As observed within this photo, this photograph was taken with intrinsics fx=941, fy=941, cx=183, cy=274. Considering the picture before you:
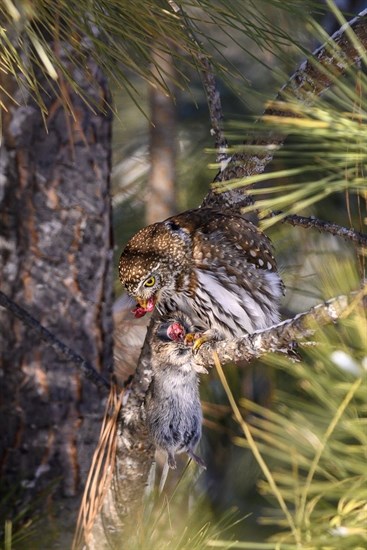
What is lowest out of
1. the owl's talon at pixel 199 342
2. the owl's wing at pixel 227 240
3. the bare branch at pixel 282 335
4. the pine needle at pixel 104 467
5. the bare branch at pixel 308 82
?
the pine needle at pixel 104 467

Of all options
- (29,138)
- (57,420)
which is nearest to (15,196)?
(29,138)

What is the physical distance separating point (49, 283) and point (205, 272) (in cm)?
45

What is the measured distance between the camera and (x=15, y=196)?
2.58 m

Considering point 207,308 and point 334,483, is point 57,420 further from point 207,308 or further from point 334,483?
point 334,483

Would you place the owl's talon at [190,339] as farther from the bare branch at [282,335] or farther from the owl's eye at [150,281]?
the owl's eye at [150,281]

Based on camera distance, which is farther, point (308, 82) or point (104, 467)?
point (104, 467)

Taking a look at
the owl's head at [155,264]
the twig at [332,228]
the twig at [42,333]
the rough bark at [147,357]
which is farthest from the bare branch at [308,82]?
the twig at [42,333]

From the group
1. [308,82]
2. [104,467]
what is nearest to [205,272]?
[104,467]

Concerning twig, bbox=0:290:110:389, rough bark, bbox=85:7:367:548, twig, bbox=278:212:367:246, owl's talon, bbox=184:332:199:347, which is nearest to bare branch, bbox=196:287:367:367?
rough bark, bbox=85:7:367:548

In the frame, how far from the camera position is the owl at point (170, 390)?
2.06 metres

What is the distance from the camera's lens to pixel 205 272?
95.1 inches

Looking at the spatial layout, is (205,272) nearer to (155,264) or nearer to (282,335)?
(155,264)

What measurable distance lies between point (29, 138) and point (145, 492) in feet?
3.29

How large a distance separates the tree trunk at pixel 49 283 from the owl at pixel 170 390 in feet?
1.73
